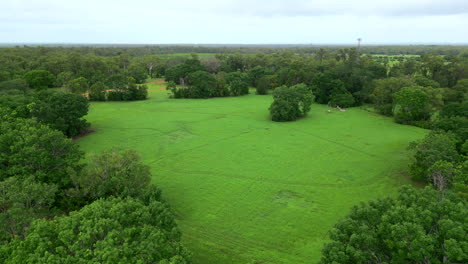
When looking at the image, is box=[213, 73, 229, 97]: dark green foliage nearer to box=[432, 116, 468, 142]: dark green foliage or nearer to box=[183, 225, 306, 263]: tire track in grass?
box=[432, 116, 468, 142]: dark green foliage

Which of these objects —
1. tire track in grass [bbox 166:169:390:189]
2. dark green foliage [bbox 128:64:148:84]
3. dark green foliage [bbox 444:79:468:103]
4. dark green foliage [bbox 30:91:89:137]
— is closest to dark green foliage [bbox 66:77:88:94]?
dark green foliage [bbox 30:91:89:137]

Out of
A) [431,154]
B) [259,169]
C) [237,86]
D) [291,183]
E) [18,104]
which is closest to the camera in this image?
[431,154]

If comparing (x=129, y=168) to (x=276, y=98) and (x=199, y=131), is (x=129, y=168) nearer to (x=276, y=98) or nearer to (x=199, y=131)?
(x=199, y=131)

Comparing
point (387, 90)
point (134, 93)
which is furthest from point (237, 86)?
point (387, 90)

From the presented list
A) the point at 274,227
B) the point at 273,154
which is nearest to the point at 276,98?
the point at 273,154

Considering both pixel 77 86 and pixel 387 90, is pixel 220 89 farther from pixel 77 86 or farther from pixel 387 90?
pixel 387 90
